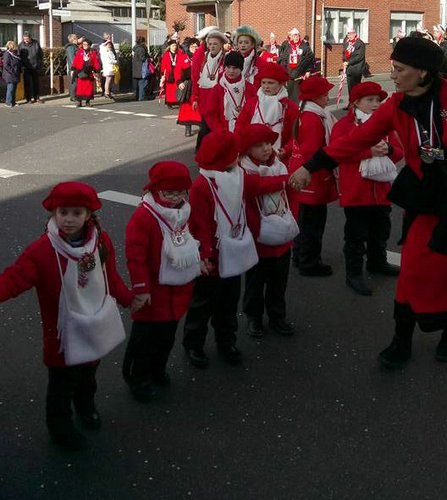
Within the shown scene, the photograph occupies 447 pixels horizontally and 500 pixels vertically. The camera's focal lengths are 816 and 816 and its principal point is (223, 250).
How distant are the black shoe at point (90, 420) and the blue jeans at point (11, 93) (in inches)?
749

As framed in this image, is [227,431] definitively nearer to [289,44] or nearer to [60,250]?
[60,250]

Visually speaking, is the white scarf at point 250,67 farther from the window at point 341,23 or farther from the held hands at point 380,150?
the window at point 341,23

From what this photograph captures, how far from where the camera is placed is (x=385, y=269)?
668 centimetres

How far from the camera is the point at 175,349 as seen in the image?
16.8ft

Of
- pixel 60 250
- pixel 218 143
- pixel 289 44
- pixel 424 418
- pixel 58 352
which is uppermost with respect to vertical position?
pixel 289 44

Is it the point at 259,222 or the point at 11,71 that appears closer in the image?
the point at 259,222

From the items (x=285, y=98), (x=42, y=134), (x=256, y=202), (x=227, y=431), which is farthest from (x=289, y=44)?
(x=227, y=431)

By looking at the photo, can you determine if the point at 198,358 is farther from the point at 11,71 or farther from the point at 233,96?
the point at 11,71

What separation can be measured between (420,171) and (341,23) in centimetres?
3184

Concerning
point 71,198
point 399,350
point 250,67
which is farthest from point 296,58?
point 71,198

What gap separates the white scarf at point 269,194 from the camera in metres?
4.96

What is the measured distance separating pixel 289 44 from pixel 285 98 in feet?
49.5

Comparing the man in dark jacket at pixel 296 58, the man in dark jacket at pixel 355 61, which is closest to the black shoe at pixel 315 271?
the man in dark jacket at pixel 296 58

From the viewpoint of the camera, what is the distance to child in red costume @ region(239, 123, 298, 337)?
4.95 metres
